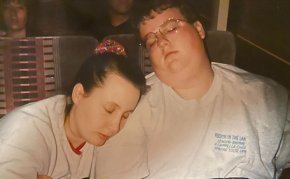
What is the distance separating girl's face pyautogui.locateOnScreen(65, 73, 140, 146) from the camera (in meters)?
0.93

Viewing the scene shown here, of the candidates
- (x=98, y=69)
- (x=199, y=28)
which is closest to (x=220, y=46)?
(x=199, y=28)

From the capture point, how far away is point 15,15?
919mm

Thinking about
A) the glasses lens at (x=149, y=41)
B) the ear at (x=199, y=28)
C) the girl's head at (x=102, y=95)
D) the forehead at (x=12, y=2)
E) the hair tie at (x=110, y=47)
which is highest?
the forehead at (x=12, y=2)

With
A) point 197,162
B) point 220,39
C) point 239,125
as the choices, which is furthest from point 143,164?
point 220,39

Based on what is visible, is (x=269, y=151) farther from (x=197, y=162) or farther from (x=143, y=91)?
(x=143, y=91)

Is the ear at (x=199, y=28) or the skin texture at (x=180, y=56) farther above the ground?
the ear at (x=199, y=28)

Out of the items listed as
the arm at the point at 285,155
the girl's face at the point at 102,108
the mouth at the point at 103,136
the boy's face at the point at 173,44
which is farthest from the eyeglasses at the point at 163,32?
the arm at the point at 285,155

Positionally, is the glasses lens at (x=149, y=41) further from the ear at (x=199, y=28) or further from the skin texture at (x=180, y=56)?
the ear at (x=199, y=28)

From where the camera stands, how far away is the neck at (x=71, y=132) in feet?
3.11

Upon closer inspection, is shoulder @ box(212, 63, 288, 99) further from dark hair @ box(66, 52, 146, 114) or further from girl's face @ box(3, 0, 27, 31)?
girl's face @ box(3, 0, 27, 31)

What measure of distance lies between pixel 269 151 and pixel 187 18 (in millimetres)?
424

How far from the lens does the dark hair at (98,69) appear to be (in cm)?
92

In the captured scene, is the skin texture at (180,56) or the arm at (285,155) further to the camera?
the arm at (285,155)

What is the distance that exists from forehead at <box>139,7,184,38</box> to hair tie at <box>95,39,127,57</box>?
2.6 inches
